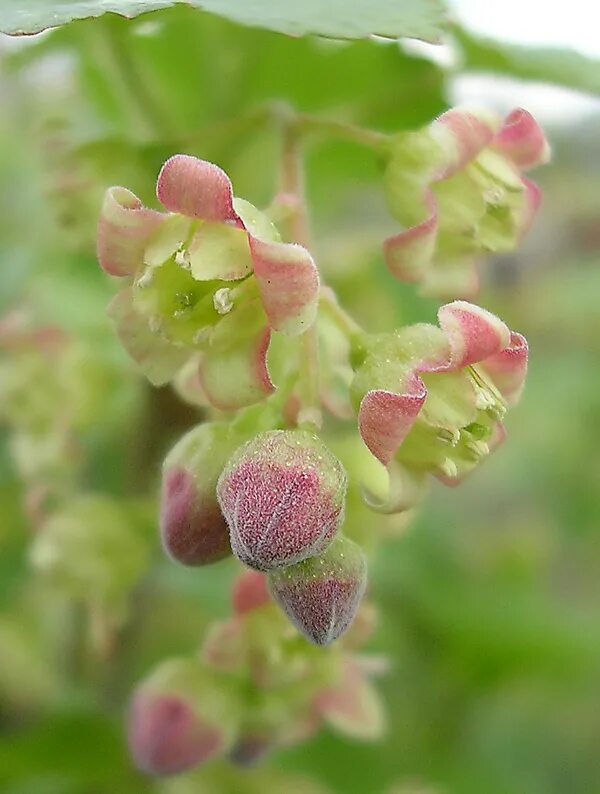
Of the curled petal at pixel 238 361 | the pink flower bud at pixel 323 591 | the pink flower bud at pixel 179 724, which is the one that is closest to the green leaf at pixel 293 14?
the curled petal at pixel 238 361

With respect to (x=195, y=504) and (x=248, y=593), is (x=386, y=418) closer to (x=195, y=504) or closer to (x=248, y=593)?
(x=195, y=504)

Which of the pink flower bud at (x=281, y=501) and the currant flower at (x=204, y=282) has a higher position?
the currant flower at (x=204, y=282)

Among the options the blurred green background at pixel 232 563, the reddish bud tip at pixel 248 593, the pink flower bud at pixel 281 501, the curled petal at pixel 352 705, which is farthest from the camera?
the blurred green background at pixel 232 563

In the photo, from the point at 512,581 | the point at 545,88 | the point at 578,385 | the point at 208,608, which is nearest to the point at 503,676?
the point at 512,581

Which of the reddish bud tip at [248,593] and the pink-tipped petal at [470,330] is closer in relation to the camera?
the pink-tipped petal at [470,330]

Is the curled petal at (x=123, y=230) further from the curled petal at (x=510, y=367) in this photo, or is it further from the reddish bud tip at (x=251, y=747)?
the reddish bud tip at (x=251, y=747)

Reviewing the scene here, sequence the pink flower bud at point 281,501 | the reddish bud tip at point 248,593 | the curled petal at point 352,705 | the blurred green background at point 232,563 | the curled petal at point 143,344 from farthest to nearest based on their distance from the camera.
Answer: the blurred green background at point 232,563 < the curled petal at point 352,705 < the reddish bud tip at point 248,593 < the curled petal at point 143,344 < the pink flower bud at point 281,501
